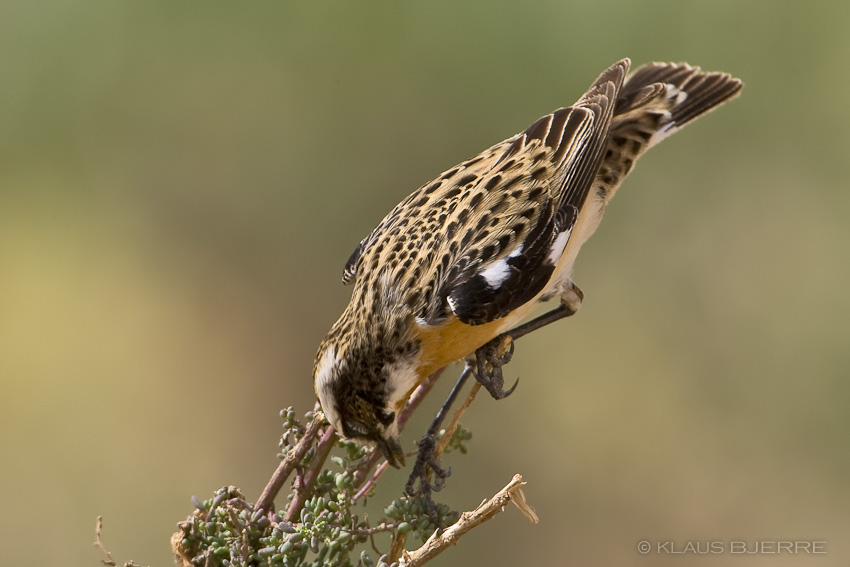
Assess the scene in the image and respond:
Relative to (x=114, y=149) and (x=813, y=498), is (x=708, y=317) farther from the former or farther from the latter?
(x=114, y=149)

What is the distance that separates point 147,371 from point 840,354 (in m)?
3.39

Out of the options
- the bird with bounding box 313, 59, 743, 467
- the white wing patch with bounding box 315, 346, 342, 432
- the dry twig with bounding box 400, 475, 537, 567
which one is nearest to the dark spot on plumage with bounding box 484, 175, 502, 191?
the bird with bounding box 313, 59, 743, 467

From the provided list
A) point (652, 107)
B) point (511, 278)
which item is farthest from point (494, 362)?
point (652, 107)

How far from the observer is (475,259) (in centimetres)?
235

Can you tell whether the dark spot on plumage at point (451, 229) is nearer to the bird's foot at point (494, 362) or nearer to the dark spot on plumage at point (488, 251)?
the dark spot on plumage at point (488, 251)

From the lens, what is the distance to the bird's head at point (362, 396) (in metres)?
1.94

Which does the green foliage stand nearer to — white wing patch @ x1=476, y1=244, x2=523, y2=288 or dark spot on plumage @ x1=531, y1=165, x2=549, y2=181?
white wing patch @ x1=476, y1=244, x2=523, y2=288

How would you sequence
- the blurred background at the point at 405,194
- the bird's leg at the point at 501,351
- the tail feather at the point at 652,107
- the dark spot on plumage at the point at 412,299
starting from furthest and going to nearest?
1. the blurred background at the point at 405,194
2. the tail feather at the point at 652,107
3. the dark spot on plumage at the point at 412,299
4. the bird's leg at the point at 501,351

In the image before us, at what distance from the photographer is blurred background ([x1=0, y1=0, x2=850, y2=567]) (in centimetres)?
414

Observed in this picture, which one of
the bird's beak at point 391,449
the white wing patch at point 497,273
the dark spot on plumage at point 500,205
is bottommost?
the bird's beak at point 391,449

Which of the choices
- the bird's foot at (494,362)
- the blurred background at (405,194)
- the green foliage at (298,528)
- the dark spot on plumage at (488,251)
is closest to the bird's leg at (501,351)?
the bird's foot at (494,362)

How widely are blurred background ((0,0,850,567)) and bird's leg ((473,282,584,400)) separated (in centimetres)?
143

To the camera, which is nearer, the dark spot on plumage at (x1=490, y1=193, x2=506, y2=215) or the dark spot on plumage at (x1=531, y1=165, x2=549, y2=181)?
the dark spot on plumage at (x1=490, y1=193, x2=506, y2=215)

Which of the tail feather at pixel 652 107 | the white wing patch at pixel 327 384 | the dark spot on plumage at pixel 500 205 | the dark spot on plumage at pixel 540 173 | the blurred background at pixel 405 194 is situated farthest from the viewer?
the blurred background at pixel 405 194
